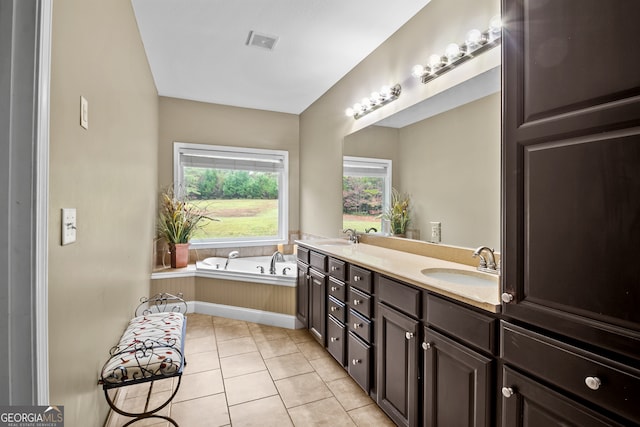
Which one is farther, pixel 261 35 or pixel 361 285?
pixel 261 35

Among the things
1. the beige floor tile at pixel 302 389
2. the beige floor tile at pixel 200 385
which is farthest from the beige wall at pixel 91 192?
the beige floor tile at pixel 302 389

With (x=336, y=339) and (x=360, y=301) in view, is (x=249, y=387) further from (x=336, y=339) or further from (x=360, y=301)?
(x=360, y=301)

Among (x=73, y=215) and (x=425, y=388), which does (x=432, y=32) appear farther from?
(x=73, y=215)

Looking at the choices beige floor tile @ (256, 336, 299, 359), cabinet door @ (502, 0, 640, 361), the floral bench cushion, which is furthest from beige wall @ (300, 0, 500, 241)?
the floral bench cushion

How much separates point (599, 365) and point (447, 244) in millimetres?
1245

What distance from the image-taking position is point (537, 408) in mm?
986

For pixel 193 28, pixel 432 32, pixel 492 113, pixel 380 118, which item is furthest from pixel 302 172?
pixel 492 113

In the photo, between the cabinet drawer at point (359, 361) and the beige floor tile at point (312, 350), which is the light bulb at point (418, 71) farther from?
the beige floor tile at point (312, 350)

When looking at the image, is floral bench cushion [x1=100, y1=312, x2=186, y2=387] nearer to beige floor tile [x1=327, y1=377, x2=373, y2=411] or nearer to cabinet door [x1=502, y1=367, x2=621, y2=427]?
beige floor tile [x1=327, y1=377, x2=373, y2=411]

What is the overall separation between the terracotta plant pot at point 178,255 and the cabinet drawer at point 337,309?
85.4 inches

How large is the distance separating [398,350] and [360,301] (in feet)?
1.38

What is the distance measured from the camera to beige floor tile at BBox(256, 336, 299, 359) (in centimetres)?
264

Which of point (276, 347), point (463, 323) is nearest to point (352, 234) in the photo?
point (276, 347)

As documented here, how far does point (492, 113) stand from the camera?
1.75 m
